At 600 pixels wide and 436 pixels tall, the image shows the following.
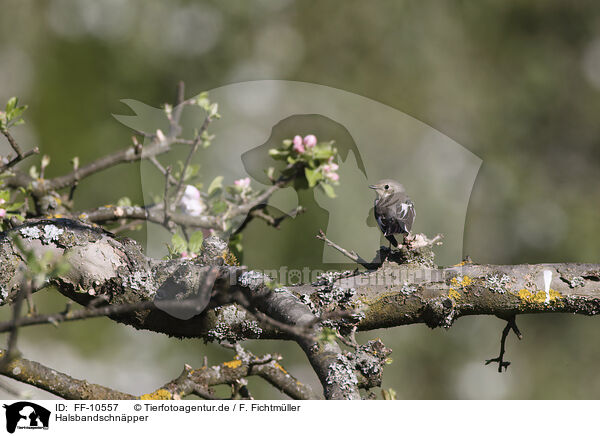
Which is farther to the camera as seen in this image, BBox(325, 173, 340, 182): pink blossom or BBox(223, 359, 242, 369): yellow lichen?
BBox(325, 173, 340, 182): pink blossom

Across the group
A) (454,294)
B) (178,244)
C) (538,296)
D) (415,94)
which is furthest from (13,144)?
(415,94)

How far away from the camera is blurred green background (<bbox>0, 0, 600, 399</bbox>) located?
7.00 ft

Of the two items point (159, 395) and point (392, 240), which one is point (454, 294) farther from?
point (159, 395)

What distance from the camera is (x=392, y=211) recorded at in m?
0.89

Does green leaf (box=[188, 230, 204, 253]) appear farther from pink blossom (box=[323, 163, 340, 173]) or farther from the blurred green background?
the blurred green background

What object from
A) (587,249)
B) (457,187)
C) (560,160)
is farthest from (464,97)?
(457,187)

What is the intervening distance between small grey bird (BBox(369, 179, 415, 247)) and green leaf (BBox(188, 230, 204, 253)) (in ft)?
0.93

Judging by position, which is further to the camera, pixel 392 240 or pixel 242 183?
pixel 242 183

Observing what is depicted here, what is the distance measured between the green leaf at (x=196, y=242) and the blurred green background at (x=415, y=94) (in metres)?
1.13

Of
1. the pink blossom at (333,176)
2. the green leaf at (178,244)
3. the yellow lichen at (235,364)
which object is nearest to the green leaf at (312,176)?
the pink blossom at (333,176)

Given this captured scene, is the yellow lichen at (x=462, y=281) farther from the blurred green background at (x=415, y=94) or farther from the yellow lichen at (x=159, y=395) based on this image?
the blurred green background at (x=415, y=94)

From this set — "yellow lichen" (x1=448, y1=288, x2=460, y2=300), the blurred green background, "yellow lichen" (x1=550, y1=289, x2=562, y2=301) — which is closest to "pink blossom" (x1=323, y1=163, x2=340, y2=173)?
"yellow lichen" (x1=448, y1=288, x2=460, y2=300)

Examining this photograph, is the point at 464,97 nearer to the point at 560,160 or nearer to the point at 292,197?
the point at 560,160
